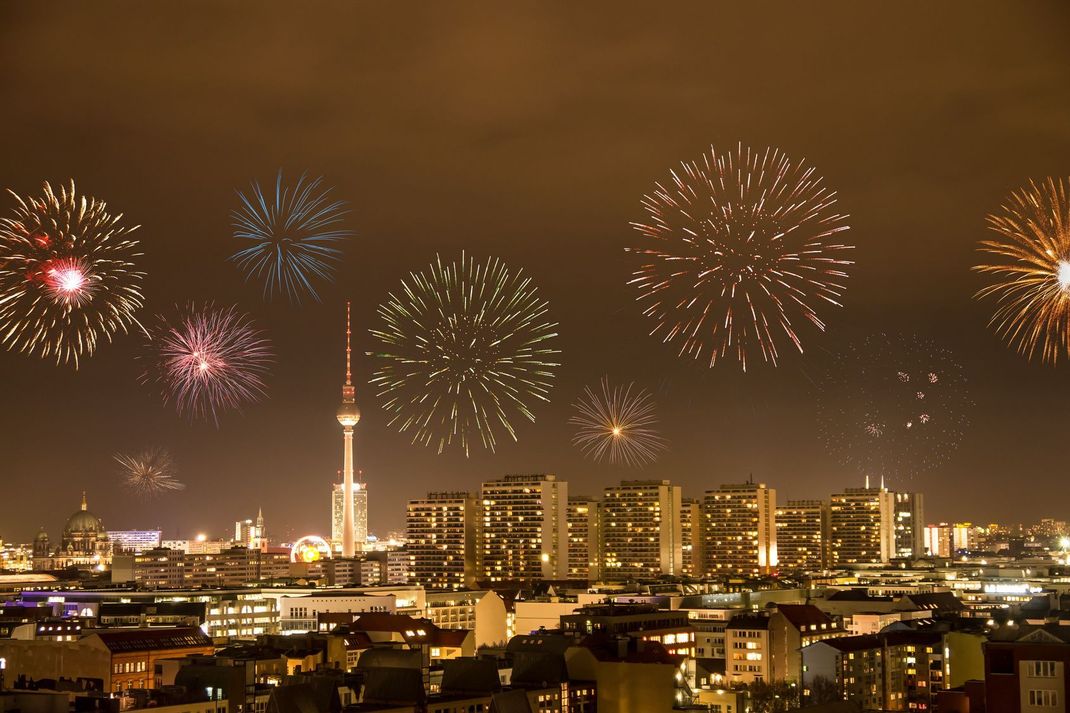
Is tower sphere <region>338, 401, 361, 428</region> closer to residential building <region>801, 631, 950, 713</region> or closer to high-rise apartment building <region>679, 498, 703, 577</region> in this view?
high-rise apartment building <region>679, 498, 703, 577</region>

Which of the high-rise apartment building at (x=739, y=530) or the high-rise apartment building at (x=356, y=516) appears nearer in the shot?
the high-rise apartment building at (x=739, y=530)

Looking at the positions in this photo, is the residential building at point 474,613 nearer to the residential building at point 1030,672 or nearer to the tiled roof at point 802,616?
the tiled roof at point 802,616

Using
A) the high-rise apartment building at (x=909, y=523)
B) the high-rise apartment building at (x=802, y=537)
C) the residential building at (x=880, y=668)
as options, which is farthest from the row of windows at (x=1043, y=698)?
the high-rise apartment building at (x=909, y=523)

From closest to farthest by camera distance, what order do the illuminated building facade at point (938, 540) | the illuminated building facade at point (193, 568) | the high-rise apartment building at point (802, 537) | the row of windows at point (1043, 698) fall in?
the row of windows at point (1043, 698), the illuminated building facade at point (193, 568), the high-rise apartment building at point (802, 537), the illuminated building facade at point (938, 540)

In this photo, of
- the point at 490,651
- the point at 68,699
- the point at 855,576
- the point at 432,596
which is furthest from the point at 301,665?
the point at 855,576

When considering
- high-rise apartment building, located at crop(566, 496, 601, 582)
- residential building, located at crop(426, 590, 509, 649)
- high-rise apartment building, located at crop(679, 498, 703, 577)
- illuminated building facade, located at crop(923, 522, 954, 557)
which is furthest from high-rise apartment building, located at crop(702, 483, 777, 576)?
illuminated building facade, located at crop(923, 522, 954, 557)

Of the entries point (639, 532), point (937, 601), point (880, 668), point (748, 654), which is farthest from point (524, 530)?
point (880, 668)

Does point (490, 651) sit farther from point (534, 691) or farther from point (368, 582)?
point (368, 582)
